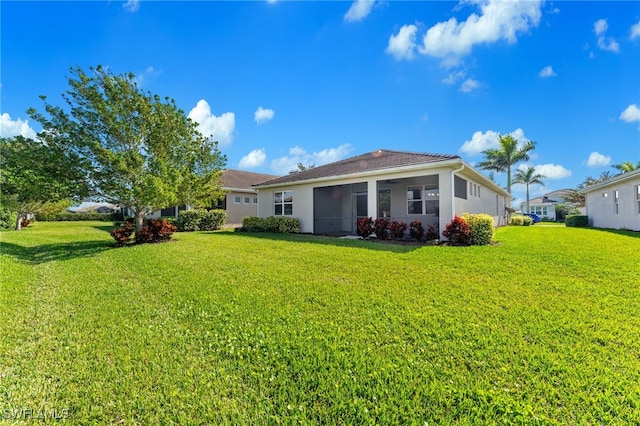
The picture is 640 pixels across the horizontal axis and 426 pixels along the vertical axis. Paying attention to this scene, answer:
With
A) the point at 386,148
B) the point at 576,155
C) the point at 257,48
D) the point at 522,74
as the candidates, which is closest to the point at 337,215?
the point at 386,148

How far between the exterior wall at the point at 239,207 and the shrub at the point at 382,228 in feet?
46.1

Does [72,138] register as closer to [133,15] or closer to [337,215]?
[133,15]

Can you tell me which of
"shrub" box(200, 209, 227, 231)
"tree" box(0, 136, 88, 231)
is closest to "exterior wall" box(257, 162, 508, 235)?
"shrub" box(200, 209, 227, 231)

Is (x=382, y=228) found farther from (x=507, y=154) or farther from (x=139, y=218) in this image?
(x=507, y=154)

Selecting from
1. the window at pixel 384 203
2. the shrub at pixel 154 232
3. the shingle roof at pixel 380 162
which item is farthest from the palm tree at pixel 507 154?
the shrub at pixel 154 232

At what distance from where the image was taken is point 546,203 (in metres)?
47.7

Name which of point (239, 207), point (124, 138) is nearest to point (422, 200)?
point (124, 138)

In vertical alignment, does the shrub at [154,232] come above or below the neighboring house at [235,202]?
below

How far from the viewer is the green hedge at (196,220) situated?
18.6m

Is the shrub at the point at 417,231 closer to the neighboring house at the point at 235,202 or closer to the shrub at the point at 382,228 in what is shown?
the shrub at the point at 382,228

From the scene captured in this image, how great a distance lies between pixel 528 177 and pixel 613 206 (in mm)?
26263

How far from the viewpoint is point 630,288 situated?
5113 mm

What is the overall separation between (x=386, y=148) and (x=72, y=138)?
1507 cm

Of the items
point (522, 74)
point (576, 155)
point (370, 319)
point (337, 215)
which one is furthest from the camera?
point (576, 155)
